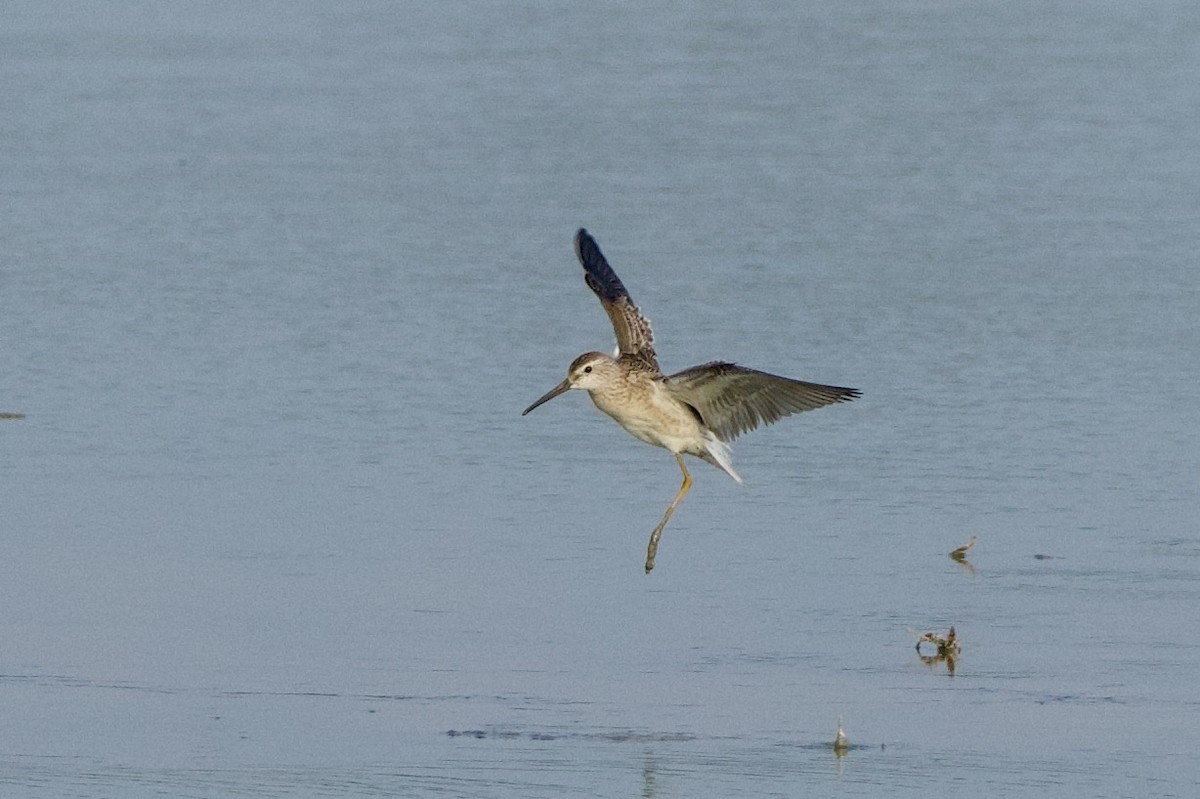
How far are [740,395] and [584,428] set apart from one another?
2314 millimetres

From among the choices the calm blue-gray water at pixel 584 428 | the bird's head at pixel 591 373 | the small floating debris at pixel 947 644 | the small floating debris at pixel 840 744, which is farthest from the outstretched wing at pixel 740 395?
the small floating debris at pixel 840 744

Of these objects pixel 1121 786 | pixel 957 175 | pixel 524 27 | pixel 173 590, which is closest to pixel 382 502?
pixel 173 590

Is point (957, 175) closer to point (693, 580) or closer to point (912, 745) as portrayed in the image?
point (693, 580)

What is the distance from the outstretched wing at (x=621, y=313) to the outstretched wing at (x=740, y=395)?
283mm

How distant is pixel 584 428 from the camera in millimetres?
9430

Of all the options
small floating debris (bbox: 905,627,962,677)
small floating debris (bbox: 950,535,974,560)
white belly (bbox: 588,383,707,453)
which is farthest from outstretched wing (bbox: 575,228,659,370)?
small floating debris (bbox: 905,627,962,677)

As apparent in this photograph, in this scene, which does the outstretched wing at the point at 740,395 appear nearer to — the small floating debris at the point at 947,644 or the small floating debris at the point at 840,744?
the small floating debris at the point at 947,644

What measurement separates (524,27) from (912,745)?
42.6 ft

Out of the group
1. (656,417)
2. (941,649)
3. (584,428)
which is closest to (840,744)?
(941,649)

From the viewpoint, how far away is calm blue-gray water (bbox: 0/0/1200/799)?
6.13 meters

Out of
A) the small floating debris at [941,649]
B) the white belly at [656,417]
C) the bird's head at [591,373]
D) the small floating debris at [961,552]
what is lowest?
the small floating debris at [941,649]

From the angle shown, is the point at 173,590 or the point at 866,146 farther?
the point at 866,146

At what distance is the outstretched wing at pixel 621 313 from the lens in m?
7.57

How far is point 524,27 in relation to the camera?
59.8 ft
